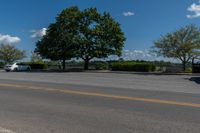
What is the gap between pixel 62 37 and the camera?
50469 mm

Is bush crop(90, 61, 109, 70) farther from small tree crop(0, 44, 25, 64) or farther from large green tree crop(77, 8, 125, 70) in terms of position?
small tree crop(0, 44, 25, 64)

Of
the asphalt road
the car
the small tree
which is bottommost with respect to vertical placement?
the asphalt road

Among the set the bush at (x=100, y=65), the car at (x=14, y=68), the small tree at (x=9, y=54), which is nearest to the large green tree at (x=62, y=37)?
the car at (x=14, y=68)

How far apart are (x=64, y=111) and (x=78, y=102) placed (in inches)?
75.2

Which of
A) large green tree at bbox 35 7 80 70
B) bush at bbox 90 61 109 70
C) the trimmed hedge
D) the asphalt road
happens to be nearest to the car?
large green tree at bbox 35 7 80 70

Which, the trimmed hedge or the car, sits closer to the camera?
the trimmed hedge

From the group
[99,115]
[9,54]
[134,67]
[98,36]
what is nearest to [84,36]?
[98,36]

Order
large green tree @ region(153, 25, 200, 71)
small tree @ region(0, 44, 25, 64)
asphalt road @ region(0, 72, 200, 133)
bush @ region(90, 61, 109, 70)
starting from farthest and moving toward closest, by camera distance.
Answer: small tree @ region(0, 44, 25, 64), bush @ region(90, 61, 109, 70), large green tree @ region(153, 25, 200, 71), asphalt road @ region(0, 72, 200, 133)

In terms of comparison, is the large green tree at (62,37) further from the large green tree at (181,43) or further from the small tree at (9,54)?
the small tree at (9,54)

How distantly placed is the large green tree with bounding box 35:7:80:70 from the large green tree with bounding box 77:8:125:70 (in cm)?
102

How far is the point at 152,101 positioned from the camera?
11.8 meters

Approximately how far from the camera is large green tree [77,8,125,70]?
165ft

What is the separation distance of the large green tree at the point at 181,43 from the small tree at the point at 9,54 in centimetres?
4176

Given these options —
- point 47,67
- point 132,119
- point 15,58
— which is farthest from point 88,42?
point 132,119
